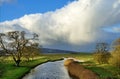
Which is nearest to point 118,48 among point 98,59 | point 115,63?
point 115,63

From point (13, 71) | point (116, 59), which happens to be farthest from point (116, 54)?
point (13, 71)

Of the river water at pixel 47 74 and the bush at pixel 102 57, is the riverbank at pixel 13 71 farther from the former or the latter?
the bush at pixel 102 57

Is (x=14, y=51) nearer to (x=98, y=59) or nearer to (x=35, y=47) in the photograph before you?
(x=35, y=47)

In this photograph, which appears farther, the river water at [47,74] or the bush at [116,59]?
the bush at [116,59]

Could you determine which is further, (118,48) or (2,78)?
(118,48)

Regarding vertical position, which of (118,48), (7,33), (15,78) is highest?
(7,33)

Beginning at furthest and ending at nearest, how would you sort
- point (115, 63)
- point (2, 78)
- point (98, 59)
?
point (98, 59)
point (115, 63)
point (2, 78)

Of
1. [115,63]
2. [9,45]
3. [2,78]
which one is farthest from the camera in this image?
[9,45]

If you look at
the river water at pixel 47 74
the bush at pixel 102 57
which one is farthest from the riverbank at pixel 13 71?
the bush at pixel 102 57

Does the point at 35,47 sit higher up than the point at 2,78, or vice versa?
the point at 35,47

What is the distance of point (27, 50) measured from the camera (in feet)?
331

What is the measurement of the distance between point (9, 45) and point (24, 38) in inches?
209

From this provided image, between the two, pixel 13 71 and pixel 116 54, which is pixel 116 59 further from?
pixel 13 71

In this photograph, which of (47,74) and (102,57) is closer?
(47,74)
